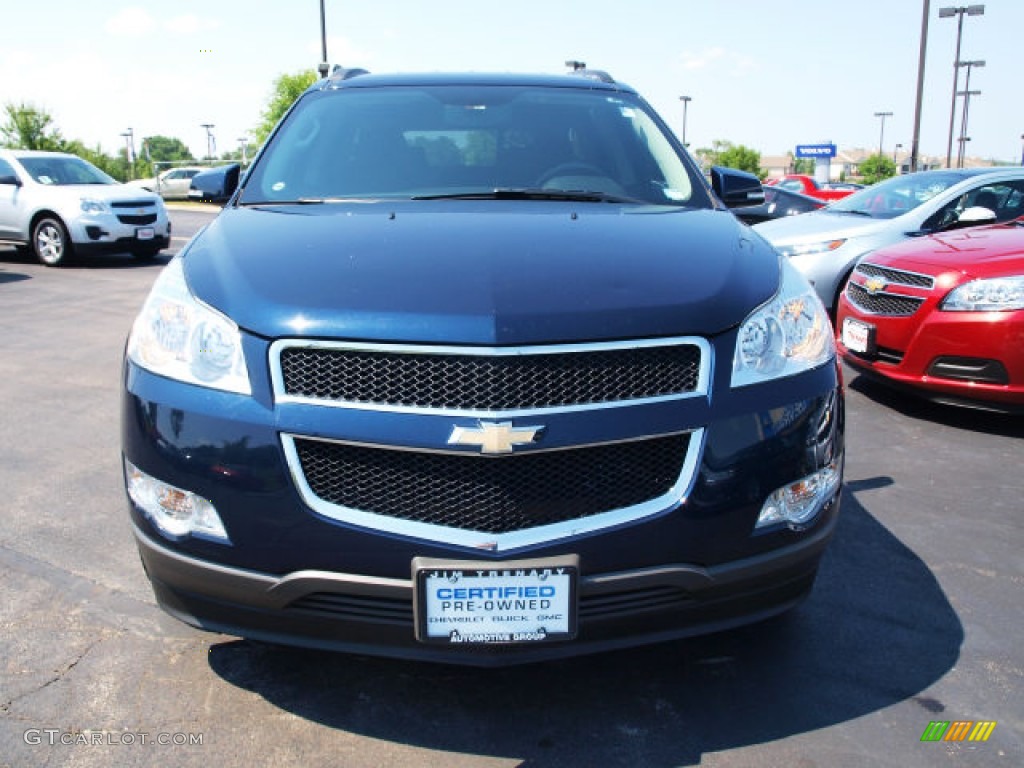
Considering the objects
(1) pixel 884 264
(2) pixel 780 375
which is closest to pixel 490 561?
(2) pixel 780 375

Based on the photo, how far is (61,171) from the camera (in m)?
13.5

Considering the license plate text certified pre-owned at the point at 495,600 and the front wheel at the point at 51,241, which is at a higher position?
the license plate text certified pre-owned at the point at 495,600

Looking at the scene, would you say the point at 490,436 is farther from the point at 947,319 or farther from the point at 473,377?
the point at 947,319

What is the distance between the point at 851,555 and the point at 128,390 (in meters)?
2.59

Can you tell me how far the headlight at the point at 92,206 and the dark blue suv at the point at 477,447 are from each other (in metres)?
11.7

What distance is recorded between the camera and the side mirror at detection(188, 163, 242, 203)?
156 inches

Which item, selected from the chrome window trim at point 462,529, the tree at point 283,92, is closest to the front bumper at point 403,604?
the chrome window trim at point 462,529

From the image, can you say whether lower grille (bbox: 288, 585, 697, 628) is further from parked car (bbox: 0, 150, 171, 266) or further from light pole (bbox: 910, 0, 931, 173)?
light pole (bbox: 910, 0, 931, 173)

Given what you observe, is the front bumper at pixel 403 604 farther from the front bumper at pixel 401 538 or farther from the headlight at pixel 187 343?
the headlight at pixel 187 343

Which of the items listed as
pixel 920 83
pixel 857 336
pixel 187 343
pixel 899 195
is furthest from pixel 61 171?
pixel 920 83

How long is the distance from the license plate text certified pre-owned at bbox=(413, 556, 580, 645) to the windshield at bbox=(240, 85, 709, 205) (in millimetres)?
1567

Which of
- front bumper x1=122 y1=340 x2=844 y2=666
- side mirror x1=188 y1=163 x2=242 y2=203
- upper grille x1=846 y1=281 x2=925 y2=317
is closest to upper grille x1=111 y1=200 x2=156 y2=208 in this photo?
side mirror x1=188 y1=163 x2=242 y2=203

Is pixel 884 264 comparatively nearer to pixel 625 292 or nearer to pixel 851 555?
pixel 851 555

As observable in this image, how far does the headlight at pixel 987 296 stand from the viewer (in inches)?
193
